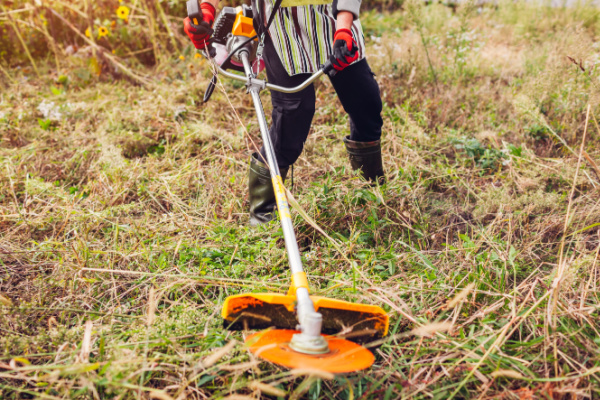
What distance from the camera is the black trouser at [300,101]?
6.66 feet

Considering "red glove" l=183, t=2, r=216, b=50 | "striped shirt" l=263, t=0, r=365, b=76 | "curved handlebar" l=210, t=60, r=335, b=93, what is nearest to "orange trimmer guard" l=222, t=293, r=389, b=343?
"curved handlebar" l=210, t=60, r=335, b=93

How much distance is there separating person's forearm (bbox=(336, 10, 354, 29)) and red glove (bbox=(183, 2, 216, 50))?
2.05 ft

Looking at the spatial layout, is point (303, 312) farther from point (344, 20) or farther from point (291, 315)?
point (344, 20)

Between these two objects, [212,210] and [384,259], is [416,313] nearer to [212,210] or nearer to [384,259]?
[384,259]

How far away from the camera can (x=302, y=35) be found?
6.39 feet

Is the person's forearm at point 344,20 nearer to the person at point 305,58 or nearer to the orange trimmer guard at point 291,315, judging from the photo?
the person at point 305,58

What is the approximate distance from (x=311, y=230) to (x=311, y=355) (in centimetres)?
Result: 115

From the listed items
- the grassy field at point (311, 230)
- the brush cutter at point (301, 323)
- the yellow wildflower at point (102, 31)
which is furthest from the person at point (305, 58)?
the yellow wildflower at point (102, 31)

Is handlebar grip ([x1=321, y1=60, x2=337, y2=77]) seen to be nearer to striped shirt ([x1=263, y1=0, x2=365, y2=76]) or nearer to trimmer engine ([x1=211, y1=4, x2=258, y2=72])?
striped shirt ([x1=263, y1=0, x2=365, y2=76])

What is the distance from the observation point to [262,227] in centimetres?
227

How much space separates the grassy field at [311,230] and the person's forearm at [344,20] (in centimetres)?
63

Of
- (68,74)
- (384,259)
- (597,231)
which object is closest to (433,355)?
(384,259)

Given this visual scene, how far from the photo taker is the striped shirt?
191 centimetres

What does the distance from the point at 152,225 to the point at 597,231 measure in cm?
254
